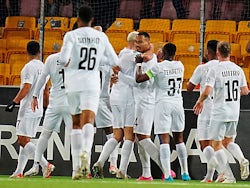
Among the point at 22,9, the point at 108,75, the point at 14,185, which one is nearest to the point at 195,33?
the point at 22,9

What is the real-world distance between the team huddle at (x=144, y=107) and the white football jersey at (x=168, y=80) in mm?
15

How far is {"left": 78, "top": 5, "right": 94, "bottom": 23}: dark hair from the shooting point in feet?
44.5

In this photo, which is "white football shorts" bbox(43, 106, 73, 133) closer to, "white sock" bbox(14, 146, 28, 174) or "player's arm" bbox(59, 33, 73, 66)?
"white sock" bbox(14, 146, 28, 174)

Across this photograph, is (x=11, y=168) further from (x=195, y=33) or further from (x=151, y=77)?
(x=195, y=33)

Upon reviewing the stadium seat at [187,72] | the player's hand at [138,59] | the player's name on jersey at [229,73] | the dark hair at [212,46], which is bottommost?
the stadium seat at [187,72]

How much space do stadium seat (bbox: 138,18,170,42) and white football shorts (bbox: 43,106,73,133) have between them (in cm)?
571

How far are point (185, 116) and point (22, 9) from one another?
6.10 m

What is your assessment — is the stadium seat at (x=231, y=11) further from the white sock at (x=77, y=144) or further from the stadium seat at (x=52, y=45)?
the white sock at (x=77, y=144)

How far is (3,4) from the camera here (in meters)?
22.1

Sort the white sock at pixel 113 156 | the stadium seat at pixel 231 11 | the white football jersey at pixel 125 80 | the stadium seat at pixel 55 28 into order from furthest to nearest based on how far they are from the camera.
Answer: the stadium seat at pixel 231 11 → the stadium seat at pixel 55 28 → the white sock at pixel 113 156 → the white football jersey at pixel 125 80

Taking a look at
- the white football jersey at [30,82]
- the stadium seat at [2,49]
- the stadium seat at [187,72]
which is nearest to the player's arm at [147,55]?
the white football jersey at [30,82]

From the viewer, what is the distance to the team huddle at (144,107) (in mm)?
15852

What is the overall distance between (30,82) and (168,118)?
7.03 feet

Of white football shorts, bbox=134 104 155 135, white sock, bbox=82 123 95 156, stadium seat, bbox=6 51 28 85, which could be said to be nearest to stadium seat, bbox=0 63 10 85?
stadium seat, bbox=6 51 28 85
